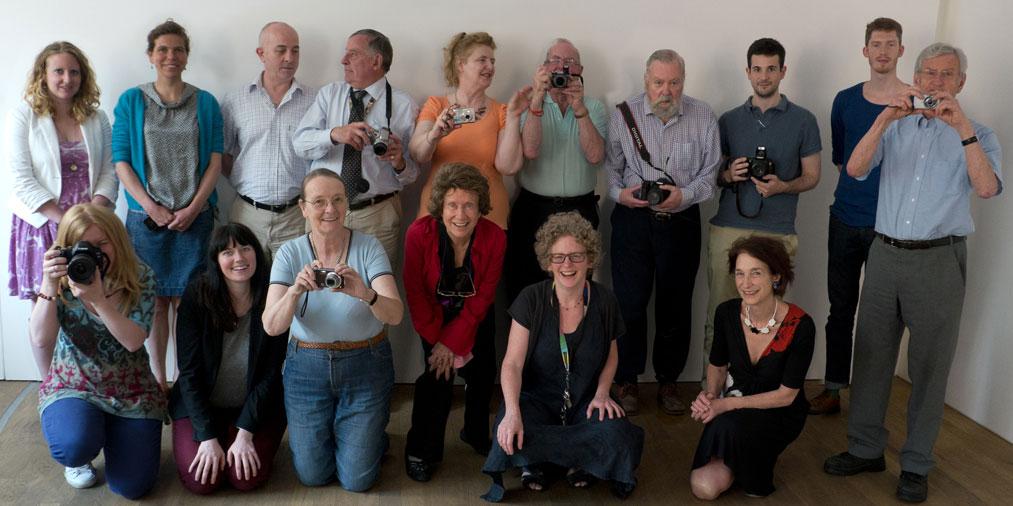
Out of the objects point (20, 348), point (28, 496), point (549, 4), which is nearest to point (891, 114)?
point (549, 4)

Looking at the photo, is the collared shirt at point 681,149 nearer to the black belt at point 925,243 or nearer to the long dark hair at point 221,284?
the black belt at point 925,243

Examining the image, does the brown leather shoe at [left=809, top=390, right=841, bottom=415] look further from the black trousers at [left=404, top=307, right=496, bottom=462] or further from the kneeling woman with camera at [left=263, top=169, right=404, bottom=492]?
the kneeling woman with camera at [left=263, top=169, right=404, bottom=492]

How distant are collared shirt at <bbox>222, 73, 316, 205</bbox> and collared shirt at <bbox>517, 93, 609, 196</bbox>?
3.36 ft

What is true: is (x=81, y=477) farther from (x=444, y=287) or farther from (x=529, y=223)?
(x=529, y=223)

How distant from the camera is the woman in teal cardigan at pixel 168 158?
400cm

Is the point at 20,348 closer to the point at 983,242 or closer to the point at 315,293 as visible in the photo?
the point at 315,293

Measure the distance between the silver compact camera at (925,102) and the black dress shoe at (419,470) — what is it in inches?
84.6

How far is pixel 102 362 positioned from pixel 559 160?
200 cm

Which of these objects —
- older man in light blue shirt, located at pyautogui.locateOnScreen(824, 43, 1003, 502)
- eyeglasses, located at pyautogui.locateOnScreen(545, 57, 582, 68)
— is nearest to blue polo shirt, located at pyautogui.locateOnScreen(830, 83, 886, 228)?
older man in light blue shirt, located at pyautogui.locateOnScreen(824, 43, 1003, 502)

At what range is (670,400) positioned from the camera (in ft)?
14.4

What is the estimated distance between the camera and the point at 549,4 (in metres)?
4.45

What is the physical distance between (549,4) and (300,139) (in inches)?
51.8

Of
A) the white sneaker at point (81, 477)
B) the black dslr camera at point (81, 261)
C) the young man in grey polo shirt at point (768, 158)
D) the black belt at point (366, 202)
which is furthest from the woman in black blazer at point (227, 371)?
the young man in grey polo shirt at point (768, 158)

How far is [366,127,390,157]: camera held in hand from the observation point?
3906mm
